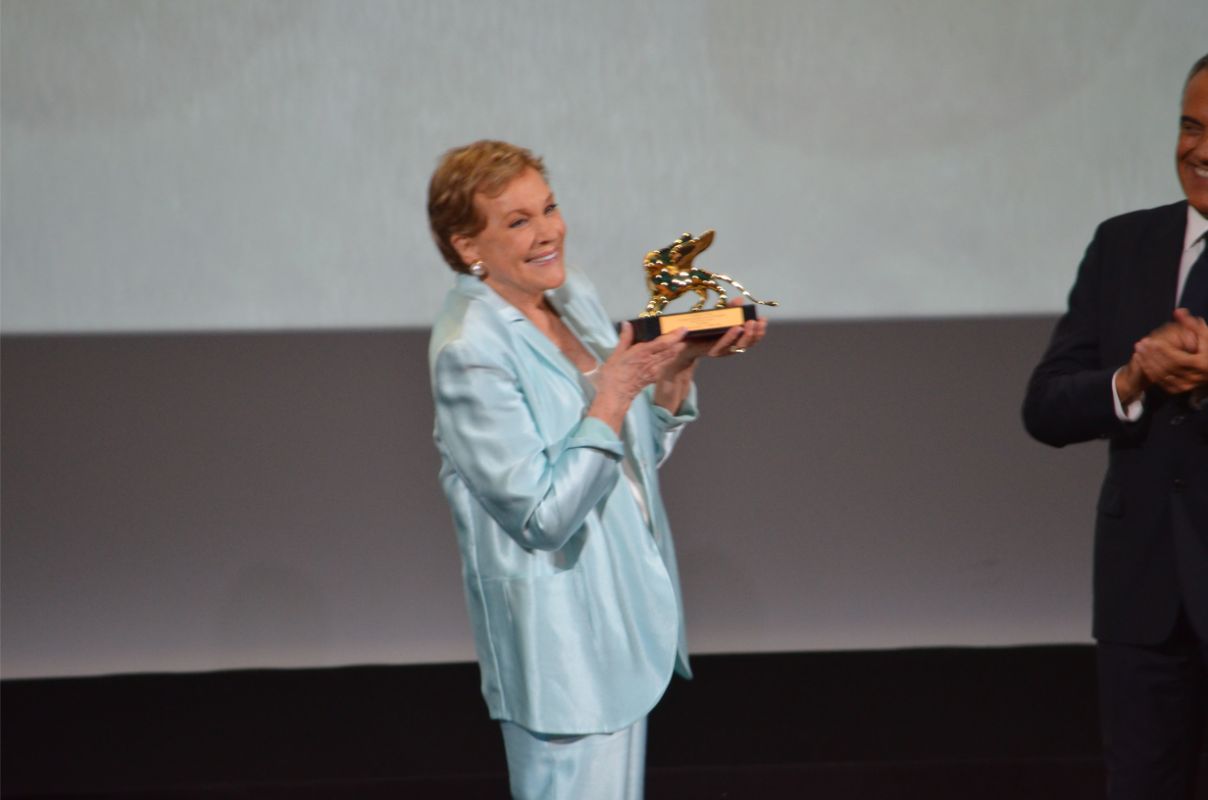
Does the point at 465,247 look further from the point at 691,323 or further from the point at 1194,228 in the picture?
the point at 1194,228

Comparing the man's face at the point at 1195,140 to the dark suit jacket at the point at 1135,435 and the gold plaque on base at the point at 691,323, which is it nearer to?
the dark suit jacket at the point at 1135,435

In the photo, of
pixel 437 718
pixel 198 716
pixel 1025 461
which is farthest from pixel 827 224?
pixel 198 716

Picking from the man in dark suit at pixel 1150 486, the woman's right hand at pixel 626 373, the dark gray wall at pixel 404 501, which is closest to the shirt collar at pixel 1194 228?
the man in dark suit at pixel 1150 486

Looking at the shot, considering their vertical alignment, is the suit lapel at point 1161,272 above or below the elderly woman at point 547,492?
above

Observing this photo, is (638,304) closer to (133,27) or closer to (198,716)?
(133,27)

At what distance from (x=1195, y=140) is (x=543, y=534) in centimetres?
95

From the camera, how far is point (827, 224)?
2.71 m

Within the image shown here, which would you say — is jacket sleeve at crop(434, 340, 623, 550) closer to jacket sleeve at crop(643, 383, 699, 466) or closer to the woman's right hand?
the woman's right hand

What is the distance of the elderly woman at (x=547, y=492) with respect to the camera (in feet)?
4.70

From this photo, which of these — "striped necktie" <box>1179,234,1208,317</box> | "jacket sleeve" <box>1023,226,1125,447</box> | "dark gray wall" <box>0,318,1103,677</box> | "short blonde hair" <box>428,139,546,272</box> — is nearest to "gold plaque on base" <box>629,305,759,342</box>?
"short blonde hair" <box>428,139,546,272</box>

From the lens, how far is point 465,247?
1556 millimetres

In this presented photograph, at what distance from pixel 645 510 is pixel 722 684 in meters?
1.61

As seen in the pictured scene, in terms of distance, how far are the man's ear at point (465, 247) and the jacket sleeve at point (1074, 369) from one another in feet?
2.59

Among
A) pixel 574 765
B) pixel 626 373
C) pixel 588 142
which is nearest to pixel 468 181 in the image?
pixel 626 373
